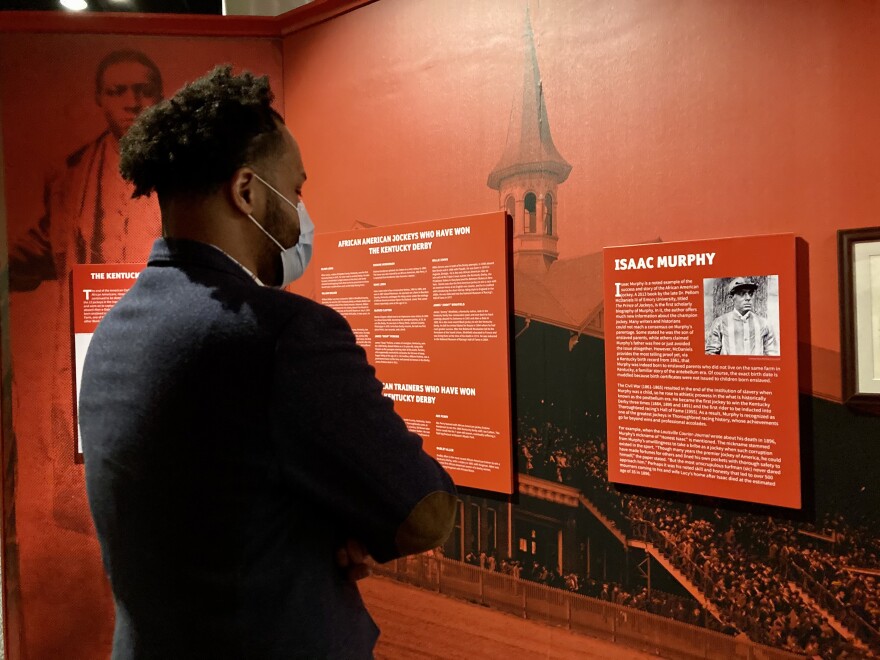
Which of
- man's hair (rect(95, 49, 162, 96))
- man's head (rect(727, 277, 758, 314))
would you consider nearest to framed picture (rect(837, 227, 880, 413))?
man's head (rect(727, 277, 758, 314))

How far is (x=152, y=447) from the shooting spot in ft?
3.50

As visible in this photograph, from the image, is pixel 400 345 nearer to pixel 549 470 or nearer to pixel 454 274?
pixel 454 274

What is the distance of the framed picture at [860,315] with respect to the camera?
1919mm

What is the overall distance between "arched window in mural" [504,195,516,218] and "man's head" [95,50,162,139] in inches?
75.8

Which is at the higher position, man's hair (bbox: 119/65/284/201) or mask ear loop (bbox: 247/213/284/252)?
man's hair (bbox: 119/65/284/201)

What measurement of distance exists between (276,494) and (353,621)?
12.7 inches

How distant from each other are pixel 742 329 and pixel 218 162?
1.69m

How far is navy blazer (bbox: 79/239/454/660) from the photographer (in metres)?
1.04

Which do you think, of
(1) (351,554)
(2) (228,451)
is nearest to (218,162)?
(2) (228,451)

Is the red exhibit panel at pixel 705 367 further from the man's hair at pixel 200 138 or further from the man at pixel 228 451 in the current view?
the man's hair at pixel 200 138

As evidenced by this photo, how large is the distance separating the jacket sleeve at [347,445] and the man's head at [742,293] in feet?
4.63

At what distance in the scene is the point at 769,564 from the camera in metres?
2.11

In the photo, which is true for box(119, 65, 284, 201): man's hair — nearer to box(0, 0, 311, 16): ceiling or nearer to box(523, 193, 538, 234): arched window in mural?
box(523, 193, 538, 234): arched window in mural

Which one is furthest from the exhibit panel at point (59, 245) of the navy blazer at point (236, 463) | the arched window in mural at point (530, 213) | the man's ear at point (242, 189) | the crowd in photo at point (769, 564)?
the crowd in photo at point (769, 564)
